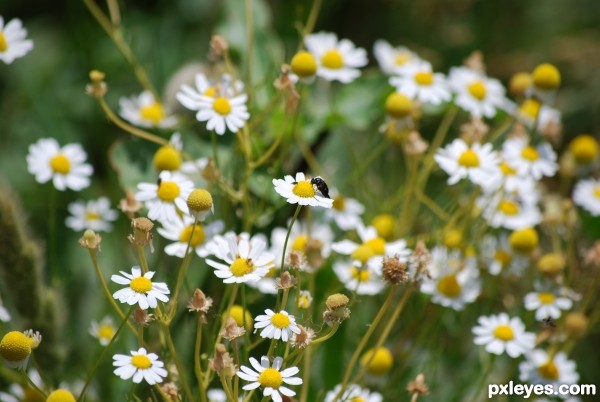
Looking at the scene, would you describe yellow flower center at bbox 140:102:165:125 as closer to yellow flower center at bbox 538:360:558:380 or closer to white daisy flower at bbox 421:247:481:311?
white daisy flower at bbox 421:247:481:311

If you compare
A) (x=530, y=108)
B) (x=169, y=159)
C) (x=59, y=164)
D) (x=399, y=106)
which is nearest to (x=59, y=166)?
(x=59, y=164)

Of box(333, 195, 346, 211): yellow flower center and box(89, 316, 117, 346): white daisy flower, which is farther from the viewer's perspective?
box(333, 195, 346, 211): yellow flower center

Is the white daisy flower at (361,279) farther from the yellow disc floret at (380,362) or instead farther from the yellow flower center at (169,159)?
the yellow flower center at (169,159)

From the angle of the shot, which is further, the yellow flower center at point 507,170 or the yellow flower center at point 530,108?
the yellow flower center at point 530,108

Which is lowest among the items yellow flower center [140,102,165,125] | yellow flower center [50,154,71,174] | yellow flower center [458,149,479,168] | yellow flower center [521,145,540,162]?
yellow flower center [521,145,540,162]

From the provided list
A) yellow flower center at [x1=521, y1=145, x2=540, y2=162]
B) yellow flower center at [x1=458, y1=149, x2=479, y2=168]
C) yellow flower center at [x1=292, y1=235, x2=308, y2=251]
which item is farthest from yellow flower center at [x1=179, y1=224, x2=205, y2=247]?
yellow flower center at [x1=521, y1=145, x2=540, y2=162]

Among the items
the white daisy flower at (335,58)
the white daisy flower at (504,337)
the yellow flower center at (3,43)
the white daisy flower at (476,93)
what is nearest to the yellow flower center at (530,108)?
the white daisy flower at (476,93)
